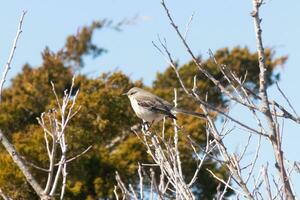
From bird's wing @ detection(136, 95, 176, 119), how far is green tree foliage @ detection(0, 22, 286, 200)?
321 centimetres

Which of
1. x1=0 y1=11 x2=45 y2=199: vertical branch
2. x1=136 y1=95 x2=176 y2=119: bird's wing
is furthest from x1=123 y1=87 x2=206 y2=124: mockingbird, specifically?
x1=0 y1=11 x2=45 y2=199: vertical branch

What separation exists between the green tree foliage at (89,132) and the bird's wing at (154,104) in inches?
126

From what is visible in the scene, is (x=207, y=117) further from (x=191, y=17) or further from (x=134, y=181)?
(x=134, y=181)

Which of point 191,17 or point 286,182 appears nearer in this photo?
point 286,182

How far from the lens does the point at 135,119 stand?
49.2 ft

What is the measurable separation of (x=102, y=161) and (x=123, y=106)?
1.37m

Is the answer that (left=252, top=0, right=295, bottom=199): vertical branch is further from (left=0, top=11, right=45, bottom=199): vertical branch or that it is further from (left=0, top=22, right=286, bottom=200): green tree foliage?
(left=0, top=22, right=286, bottom=200): green tree foliage

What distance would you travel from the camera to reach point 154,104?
8984 millimetres

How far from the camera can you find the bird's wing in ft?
28.5

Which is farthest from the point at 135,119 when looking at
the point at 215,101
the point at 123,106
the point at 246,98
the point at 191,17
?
the point at 246,98

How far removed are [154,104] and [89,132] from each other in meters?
5.30

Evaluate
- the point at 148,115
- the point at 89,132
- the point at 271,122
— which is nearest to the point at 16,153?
the point at 271,122

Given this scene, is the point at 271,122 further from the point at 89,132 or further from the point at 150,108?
the point at 89,132

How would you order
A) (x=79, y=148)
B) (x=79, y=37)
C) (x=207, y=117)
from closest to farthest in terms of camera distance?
(x=207, y=117) < (x=79, y=148) < (x=79, y=37)
